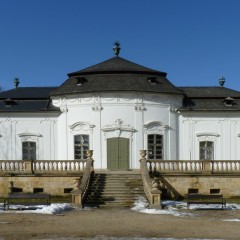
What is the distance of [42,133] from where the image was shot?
3141 cm

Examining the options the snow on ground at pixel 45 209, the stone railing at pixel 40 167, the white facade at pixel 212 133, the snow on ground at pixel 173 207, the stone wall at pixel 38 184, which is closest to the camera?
the snow on ground at pixel 45 209

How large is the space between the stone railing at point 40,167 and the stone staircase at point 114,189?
3.92 feet

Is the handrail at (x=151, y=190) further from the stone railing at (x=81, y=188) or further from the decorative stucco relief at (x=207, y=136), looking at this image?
the decorative stucco relief at (x=207, y=136)

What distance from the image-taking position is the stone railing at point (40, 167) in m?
25.8

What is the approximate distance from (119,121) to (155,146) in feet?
9.04

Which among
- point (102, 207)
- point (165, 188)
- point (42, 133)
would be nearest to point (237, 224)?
point (102, 207)

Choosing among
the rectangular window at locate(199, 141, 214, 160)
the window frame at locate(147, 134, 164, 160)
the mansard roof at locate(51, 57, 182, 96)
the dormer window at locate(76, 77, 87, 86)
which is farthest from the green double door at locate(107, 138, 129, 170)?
the rectangular window at locate(199, 141, 214, 160)

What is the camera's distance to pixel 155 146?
29.8 metres

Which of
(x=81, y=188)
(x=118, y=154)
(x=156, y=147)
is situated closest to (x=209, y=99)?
(x=156, y=147)

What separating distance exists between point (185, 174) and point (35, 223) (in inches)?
447

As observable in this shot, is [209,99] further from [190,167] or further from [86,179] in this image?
[86,179]

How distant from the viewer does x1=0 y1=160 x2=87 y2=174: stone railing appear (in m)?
25.8

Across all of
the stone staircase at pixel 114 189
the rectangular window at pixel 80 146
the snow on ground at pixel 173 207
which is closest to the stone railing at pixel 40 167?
the stone staircase at pixel 114 189

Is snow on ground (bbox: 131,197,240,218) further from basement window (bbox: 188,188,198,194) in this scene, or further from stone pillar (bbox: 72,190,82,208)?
basement window (bbox: 188,188,198,194)
